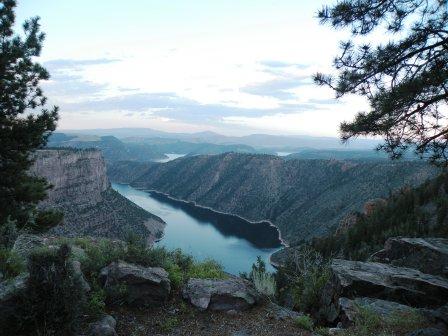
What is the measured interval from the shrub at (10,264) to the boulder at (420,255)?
1042cm

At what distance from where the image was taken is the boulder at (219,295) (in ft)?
29.5

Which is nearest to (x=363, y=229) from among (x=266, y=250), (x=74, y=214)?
(x=266, y=250)

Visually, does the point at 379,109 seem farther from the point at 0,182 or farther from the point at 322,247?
the point at 322,247

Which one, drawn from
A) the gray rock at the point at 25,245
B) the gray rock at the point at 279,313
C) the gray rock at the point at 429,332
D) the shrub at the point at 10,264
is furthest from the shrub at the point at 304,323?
the gray rock at the point at 25,245

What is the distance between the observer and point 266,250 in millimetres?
101625

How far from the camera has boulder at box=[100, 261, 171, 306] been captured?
8.65m

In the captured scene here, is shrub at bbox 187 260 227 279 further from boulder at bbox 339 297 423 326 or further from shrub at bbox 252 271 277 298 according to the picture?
boulder at bbox 339 297 423 326

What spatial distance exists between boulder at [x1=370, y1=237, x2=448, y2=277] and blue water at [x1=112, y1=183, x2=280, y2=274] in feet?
193

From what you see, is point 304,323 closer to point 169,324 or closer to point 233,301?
point 233,301

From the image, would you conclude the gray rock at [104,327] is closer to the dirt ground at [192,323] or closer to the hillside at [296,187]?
the dirt ground at [192,323]

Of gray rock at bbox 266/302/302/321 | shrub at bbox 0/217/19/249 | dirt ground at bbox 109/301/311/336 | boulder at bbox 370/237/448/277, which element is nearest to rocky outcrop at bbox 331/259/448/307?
boulder at bbox 370/237/448/277

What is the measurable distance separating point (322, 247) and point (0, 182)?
53886mm

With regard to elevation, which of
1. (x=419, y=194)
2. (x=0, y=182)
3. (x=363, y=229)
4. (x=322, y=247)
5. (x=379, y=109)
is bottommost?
(x=322, y=247)

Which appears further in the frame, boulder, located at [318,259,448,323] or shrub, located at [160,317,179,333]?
boulder, located at [318,259,448,323]
